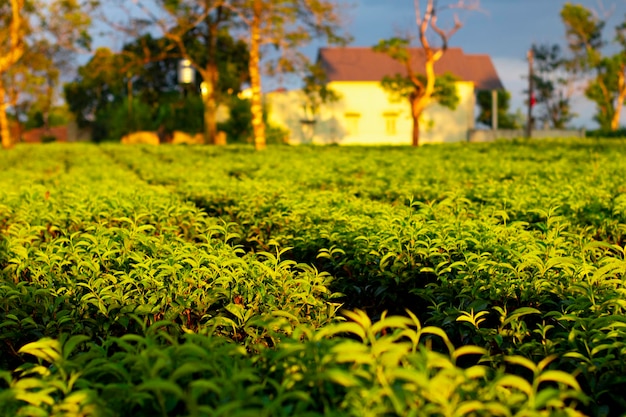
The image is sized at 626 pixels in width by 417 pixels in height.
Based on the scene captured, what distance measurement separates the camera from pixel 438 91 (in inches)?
1700

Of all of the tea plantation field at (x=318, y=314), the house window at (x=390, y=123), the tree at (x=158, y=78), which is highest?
the tree at (x=158, y=78)

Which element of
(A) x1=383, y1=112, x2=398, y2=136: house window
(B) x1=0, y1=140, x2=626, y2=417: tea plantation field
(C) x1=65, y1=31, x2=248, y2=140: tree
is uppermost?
(C) x1=65, y1=31, x2=248, y2=140: tree

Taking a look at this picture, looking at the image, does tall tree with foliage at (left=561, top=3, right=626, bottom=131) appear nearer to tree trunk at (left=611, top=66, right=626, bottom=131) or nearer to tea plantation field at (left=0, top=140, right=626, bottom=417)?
tree trunk at (left=611, top=66, right=626, bottom=131)

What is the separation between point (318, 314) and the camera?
4.09 metres

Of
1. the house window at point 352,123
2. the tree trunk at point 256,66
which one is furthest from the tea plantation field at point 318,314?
the house window at point 352,123

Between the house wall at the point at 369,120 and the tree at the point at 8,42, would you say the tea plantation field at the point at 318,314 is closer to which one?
the tree at the point at 8,42

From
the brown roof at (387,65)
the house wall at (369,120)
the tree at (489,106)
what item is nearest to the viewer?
the house wall at (369,120)

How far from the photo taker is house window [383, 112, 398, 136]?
189ft

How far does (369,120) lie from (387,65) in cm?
544

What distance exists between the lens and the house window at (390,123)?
2265 inches

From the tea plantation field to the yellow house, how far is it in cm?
4719

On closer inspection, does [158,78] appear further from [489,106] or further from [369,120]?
[489,106]

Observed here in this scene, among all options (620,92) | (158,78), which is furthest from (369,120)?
(620,92)

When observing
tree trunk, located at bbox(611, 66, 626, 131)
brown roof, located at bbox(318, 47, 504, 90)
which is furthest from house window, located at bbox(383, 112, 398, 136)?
tree trunk, located at bbox(611, 66, 626, 131)
